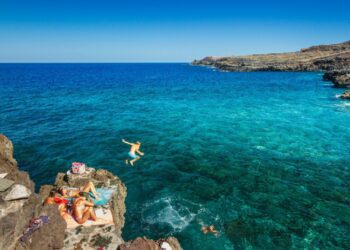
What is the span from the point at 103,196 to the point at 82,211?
2039 millimetres

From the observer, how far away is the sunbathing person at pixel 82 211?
14.1 metres

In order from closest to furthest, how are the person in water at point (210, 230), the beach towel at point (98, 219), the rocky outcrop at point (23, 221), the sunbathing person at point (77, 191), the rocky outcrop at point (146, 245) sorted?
1. the rocky outcrop at point (23, 221)
2. the rocky outcrop at point (146, 245)
3. the beach towel at point (98, 219)
4. the person in water at point (210, 230)
5. the sunbathing person at point (77, 191)

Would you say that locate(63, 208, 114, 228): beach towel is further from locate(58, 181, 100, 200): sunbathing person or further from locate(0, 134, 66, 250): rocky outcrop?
locate(58, 181, 100, 200): sunbathing person

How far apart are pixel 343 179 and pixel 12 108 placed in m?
54.0

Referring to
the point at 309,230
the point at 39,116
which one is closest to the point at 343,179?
the point at 309,230

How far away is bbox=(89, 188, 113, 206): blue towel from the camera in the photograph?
51.1 ft

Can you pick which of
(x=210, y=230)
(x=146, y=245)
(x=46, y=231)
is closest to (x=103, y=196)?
(x=46, y=231)

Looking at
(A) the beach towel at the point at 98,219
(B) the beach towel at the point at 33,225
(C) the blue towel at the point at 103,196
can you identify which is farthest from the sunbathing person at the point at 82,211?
(B) the beach towel at the point at 33,225

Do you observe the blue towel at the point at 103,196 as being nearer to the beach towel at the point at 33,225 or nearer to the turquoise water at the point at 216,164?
the turquoise water at the point at 216,164

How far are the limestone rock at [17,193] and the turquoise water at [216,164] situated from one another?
20.9 ft

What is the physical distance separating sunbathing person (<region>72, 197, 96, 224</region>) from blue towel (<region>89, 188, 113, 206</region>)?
0.89m

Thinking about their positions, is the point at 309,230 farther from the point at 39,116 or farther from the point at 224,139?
the point at 39,116

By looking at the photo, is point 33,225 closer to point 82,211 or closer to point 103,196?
point 82,211

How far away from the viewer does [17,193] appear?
12367mm
